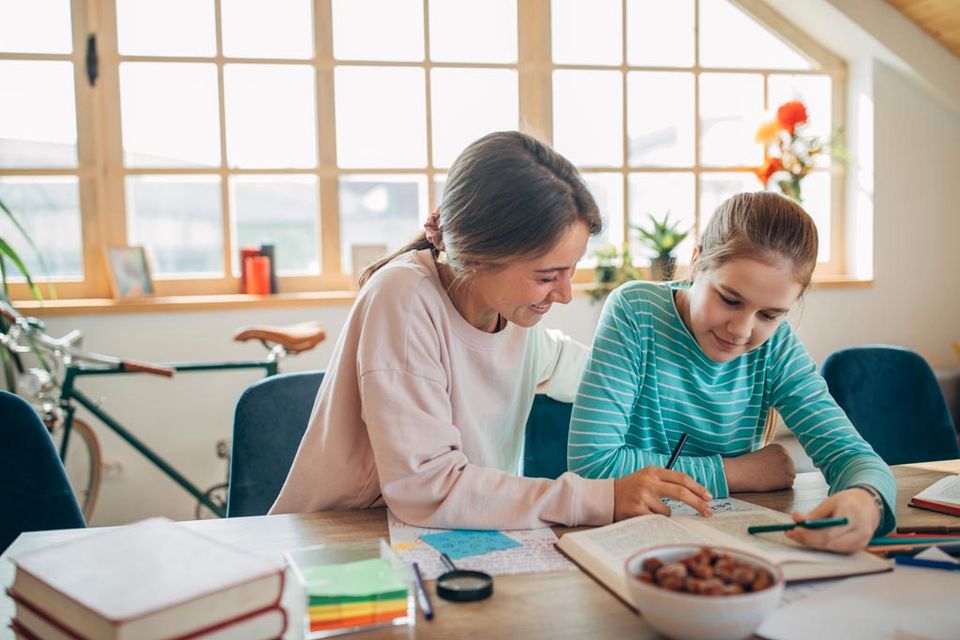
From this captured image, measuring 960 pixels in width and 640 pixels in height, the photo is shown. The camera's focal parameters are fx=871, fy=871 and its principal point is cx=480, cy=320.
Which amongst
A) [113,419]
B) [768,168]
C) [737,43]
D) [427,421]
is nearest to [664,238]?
[768,168]

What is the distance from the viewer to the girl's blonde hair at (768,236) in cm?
136

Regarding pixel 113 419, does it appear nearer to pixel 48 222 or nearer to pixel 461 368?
pixel 48 222

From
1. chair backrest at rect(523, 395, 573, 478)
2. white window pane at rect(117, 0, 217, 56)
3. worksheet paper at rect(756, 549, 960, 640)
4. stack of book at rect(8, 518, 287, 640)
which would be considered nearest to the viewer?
stack of book at rect(8, 518, 287, 640)

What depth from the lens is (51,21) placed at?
326cm

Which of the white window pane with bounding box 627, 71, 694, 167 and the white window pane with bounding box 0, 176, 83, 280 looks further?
the white window pane with bounding box 627, 71, 694, 167

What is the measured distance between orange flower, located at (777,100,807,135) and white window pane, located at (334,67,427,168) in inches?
58.5

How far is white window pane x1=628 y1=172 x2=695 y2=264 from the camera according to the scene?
3896mm

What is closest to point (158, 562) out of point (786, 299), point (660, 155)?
point (786, 299)

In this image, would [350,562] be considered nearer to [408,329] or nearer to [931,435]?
[408,329]

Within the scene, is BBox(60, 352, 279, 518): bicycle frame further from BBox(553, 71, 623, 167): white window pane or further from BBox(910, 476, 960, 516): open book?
BBox(910, 476, 960, 516): open book

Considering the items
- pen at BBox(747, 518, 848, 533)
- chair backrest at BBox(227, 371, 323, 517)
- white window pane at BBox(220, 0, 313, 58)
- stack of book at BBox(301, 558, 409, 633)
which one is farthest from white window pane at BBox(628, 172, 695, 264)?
stack of book at BBox(301, 558, 409, 633)

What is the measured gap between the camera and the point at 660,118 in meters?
3.91

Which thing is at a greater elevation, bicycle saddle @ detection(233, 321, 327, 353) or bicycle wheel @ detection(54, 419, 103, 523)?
bicycle saddle @ detection(233, 321, 327, 353)

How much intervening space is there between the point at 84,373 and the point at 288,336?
0.66 m
